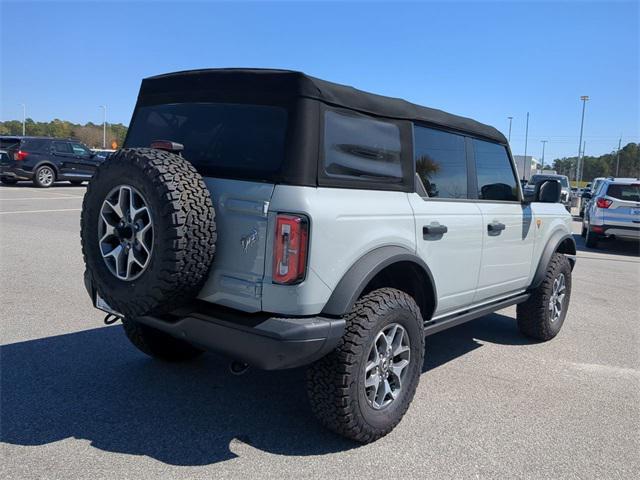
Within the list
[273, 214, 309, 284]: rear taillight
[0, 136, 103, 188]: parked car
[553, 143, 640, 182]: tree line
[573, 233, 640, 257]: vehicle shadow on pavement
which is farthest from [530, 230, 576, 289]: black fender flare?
[553, 143, 640, 182]: tree line

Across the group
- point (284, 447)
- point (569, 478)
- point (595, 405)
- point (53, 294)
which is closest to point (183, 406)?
point (284, 447)

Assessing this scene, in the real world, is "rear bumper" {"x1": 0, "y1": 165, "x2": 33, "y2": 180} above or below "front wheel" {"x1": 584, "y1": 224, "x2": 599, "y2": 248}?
above

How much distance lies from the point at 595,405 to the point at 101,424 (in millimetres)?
3343

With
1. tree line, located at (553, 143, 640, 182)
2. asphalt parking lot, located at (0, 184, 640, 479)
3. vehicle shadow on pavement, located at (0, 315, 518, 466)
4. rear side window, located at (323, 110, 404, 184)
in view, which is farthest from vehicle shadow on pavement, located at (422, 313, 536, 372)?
tree line, located at (553, 143, 640, 182)

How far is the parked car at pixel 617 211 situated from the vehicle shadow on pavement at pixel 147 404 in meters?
10.0

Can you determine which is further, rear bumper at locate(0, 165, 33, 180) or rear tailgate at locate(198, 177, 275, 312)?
rear bumper at locate(0, 165, 33, 180)

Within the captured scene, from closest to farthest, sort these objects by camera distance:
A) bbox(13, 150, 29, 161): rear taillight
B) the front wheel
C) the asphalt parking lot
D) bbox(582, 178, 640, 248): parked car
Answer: the asphalt parking lot < bbox(582, 178, 640, 248): parked car < the front wheel < bbox(13, 150, 29, 161): rear taillight

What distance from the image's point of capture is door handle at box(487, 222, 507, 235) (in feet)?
13.8

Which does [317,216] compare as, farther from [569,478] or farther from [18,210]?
[18,210]

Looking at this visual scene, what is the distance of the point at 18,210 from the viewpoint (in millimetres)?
13320

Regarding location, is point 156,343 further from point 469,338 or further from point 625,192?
point 625,192

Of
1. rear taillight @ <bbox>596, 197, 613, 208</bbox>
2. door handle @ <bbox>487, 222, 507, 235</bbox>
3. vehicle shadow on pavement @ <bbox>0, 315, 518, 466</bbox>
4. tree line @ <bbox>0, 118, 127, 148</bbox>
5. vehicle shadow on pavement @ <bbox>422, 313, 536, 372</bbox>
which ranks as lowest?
vehicle shadow on pavement @ <bbox>0, 315, 518, 466</bbox>

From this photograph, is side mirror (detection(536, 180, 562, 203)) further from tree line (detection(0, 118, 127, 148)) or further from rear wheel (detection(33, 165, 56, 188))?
tree line (detection(0, 118, 127, 148))

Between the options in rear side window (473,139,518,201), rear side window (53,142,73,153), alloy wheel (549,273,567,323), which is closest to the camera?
rear side window (473,139,518,201)
